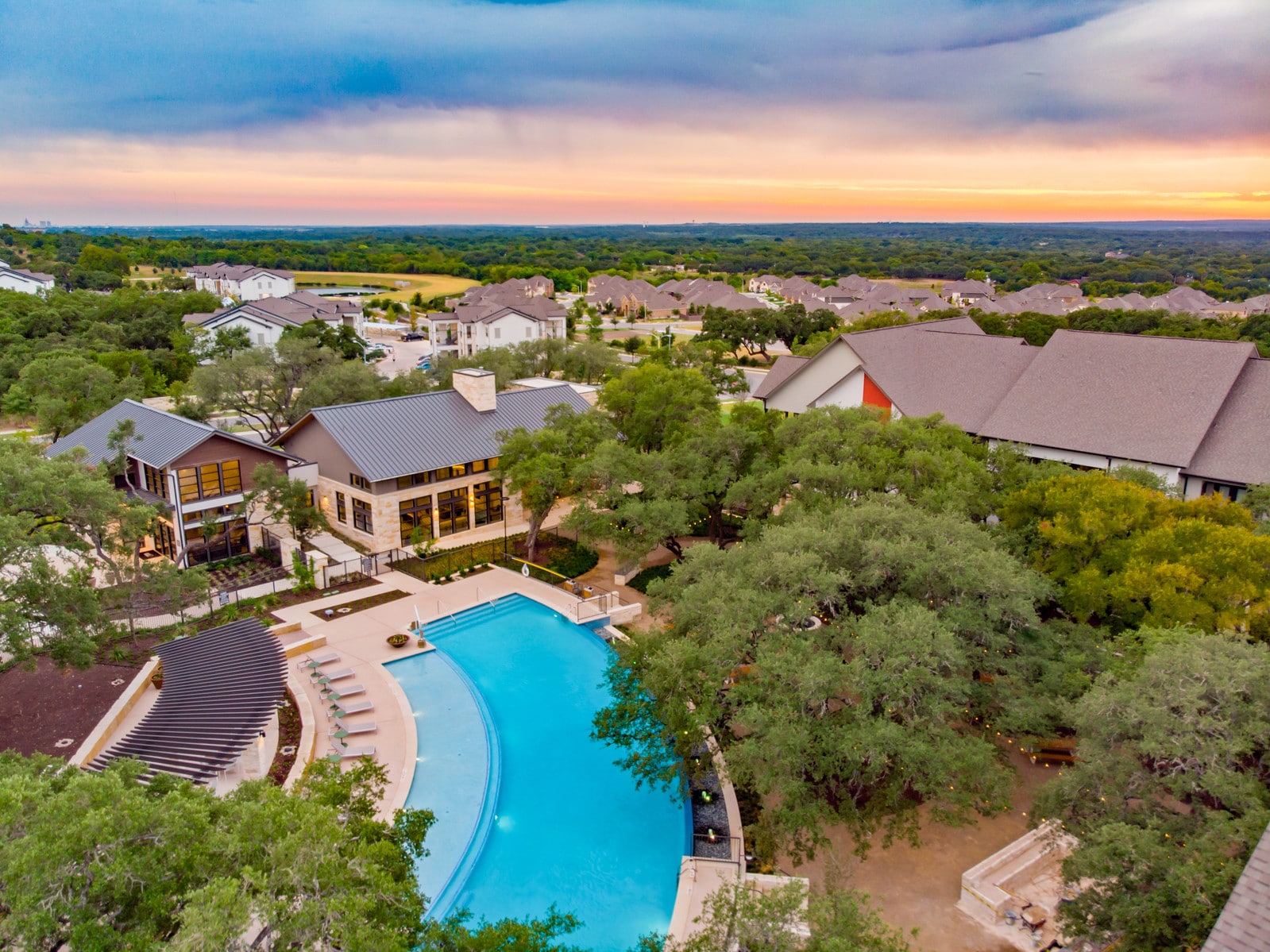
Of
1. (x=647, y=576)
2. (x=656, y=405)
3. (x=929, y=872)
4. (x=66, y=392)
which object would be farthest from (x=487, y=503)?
(x=66, y=392)

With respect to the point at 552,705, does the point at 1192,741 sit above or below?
above

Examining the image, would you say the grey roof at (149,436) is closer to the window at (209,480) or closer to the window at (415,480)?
the window at (209,480)

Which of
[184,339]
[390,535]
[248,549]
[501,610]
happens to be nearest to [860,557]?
[501,610]

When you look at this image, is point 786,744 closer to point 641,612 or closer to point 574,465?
point 641,612

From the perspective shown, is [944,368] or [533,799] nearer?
[533,799]

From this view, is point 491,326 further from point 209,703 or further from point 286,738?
point 209,703

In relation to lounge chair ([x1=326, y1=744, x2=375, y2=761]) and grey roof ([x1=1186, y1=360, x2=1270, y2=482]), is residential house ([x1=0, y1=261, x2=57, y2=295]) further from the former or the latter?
grey roof ([x1=1186, y1=360, x2=1270, y2=482])
